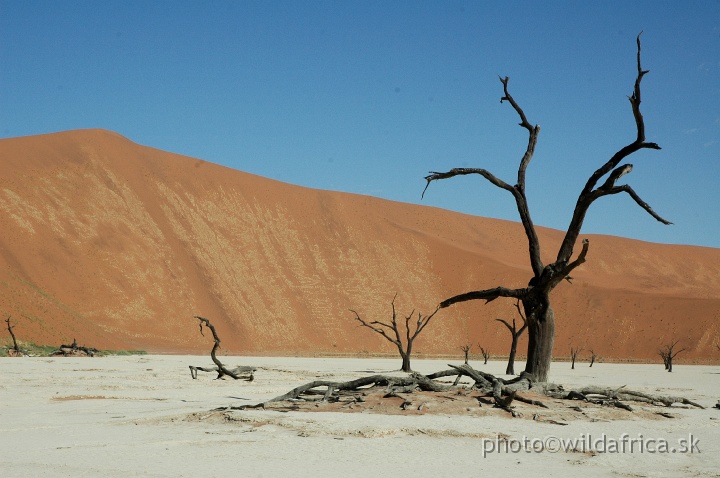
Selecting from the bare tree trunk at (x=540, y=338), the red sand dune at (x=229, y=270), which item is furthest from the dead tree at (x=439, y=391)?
the red sand dune at (x=229, y=270)

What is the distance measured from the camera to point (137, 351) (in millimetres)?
53938

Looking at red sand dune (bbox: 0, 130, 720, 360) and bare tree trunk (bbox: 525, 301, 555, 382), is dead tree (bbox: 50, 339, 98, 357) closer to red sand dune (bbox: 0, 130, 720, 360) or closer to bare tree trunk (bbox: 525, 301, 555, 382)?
red sand dune (bbox: 0, 130, 720, 360)

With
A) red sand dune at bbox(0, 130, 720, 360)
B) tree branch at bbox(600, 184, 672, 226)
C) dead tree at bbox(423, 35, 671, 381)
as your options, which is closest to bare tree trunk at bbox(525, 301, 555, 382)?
dead tree at bbox(423, 35, 671, 381)

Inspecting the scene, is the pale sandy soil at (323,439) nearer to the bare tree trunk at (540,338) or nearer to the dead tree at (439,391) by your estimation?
the dead tree at (439,391)

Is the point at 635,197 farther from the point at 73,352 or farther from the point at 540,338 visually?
the point at 73,352

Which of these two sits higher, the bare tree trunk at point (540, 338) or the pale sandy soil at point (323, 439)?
the bare tree trunk at point (540, 338)

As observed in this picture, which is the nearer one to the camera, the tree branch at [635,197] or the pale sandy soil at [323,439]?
the pale sandy soil at [323,439]

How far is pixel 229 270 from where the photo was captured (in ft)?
258

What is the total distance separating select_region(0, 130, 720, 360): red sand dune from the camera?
62.7 metres

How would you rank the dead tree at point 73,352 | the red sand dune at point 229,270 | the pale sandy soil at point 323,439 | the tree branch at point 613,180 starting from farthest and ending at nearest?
the red sand dune at point 229,270
the dead tree at point 73,352
the tree branch at point 613,180
the pale sandy soil at point 323,439

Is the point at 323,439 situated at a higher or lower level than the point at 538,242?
lower

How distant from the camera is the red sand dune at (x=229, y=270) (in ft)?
206

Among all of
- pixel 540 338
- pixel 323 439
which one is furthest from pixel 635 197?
pixel 323 439

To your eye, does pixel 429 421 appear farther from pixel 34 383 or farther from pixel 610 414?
pixel 34 383
